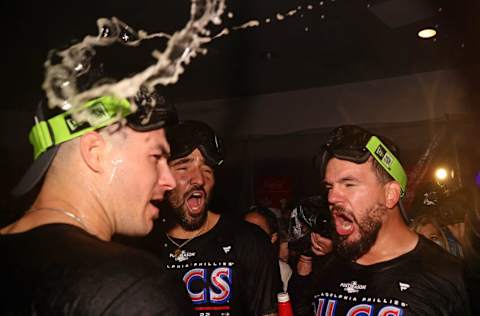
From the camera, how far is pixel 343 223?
10.7ft

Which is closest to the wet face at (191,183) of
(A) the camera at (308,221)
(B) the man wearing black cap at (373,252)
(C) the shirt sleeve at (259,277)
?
(C) the shirt sleeve at (259,277)

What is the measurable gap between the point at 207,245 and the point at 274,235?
2.19 metres

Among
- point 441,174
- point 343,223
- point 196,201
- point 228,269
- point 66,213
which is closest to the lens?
point 66,213

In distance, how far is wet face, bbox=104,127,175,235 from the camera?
1.73 m

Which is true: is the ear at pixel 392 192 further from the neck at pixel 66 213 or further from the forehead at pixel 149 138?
the neck at pixel 66 213

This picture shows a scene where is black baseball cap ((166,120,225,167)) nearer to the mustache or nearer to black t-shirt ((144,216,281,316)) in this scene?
the mustache

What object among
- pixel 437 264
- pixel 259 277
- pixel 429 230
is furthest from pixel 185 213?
pixel 429 230

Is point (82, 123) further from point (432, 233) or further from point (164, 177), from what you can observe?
point (432, 233)

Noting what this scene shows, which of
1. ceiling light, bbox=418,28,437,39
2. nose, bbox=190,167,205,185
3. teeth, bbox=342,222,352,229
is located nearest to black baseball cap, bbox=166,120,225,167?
nose, bbox=190,167,205,185

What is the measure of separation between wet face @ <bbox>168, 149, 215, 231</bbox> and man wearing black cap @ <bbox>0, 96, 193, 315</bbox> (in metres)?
1.97

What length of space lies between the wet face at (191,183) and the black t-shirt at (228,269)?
0.93ft

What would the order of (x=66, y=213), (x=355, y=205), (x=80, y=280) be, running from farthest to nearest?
1. (x=355, y=205)
2. (x=66, y=213)
3. (x=80, y=280)

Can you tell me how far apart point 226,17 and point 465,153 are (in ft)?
16.2

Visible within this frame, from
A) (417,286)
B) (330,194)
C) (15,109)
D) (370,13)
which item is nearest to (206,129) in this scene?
(330,194)
